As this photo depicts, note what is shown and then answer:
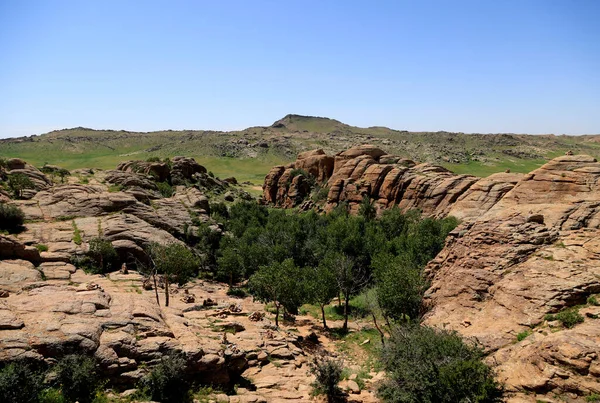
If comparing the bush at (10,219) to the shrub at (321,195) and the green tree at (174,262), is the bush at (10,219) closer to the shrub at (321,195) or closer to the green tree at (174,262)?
the green tree at (174,262)

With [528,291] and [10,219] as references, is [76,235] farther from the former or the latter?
[528,291]

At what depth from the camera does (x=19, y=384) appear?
12719 mm

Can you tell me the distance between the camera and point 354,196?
74.2 meters

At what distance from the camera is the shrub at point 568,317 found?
17.8 metres

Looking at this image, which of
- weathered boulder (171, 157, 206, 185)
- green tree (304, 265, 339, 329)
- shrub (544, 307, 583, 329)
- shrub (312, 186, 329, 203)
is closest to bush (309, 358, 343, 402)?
shrub (544, 307, 583, 329)

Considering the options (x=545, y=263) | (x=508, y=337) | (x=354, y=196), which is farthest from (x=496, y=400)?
(x=354, y=196)

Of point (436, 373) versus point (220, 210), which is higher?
point (436, 373)

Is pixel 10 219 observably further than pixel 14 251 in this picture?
Yes

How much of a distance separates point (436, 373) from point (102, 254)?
126ft

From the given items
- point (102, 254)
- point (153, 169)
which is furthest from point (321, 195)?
point (102, 254)

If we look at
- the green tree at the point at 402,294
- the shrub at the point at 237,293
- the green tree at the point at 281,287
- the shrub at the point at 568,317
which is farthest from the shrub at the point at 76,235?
the shrub at the point at 568,317

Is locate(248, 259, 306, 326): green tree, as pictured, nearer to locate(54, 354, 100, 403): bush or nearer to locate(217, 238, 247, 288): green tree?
locate(217, 238, 247, 288): green tree

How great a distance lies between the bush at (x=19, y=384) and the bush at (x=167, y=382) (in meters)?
4.08

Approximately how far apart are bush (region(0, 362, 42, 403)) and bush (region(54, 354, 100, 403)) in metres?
0.76
